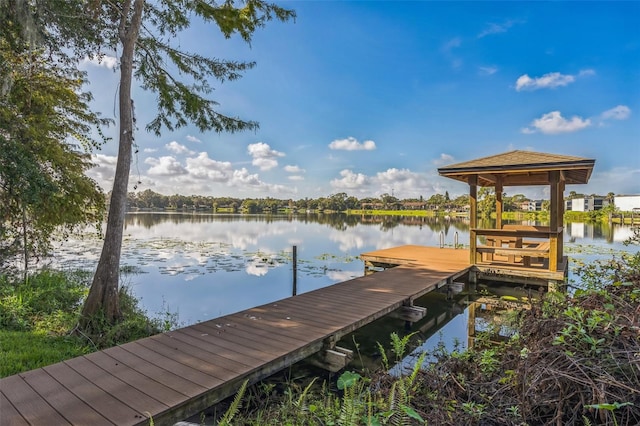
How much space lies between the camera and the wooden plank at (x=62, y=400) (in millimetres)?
2203

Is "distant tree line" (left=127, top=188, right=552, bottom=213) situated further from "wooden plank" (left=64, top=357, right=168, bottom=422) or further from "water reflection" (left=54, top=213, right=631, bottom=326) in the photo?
"wooden plank" (left=64, top=357, right=168, bottom=422)

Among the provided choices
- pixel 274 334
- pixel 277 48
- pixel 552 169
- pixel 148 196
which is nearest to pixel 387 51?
pixel 277 48

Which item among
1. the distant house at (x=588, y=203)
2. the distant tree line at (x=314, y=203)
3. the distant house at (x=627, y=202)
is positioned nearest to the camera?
the distant house at (x=627, y=202)

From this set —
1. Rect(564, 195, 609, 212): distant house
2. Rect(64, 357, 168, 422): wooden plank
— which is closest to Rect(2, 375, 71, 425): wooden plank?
Rect(64, 357, 168, 422): wooden plank

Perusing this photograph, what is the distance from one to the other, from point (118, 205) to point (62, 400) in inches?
121

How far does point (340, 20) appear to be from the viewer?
370 inches

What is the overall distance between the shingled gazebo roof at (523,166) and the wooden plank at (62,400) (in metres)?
8.08

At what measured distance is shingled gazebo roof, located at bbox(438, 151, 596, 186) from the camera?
22.7 ft

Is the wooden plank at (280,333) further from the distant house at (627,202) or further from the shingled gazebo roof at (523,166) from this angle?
the distant house at (627,202)

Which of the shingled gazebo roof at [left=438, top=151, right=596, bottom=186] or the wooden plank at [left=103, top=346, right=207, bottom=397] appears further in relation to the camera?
the shingled gazebo roof at [left=438, top=151, right=596, bottom=186]

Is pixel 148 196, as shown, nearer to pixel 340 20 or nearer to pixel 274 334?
pixel 340 20

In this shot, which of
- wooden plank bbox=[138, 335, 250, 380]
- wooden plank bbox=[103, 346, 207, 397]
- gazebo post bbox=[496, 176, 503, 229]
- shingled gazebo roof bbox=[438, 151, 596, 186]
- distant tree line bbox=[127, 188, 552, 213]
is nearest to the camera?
wooden plank bbox=[103, 346, 207, 397]

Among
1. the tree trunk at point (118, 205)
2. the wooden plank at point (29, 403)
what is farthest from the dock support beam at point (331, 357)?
the tree trunk at point (118, 205)

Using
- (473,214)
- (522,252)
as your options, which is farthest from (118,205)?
(522,252)
